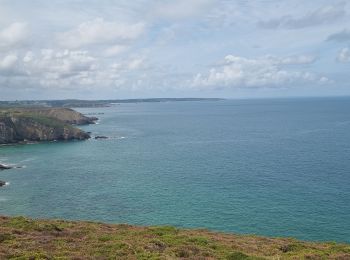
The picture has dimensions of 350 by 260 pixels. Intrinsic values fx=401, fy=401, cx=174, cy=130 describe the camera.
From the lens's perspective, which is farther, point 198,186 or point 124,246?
point 198,186

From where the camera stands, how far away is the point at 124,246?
108 feet

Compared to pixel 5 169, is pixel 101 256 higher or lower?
higher

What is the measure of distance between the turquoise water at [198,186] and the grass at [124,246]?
91.5 feet

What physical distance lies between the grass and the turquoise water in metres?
27.9

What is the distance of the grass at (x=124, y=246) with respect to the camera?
29.8m

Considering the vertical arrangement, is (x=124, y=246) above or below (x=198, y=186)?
above

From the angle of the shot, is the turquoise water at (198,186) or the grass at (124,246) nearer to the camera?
the grass at (124,246)

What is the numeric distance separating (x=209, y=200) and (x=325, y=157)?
58.5 metres

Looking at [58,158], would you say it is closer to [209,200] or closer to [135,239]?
[209,200]

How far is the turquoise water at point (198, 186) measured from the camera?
7288 centimetres

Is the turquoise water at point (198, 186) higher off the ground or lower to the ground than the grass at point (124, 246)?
lower

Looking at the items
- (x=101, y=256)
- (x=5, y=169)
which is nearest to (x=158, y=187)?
(x=5, y=169)

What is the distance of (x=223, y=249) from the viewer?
A: 117 feet

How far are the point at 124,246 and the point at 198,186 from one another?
64755mm
